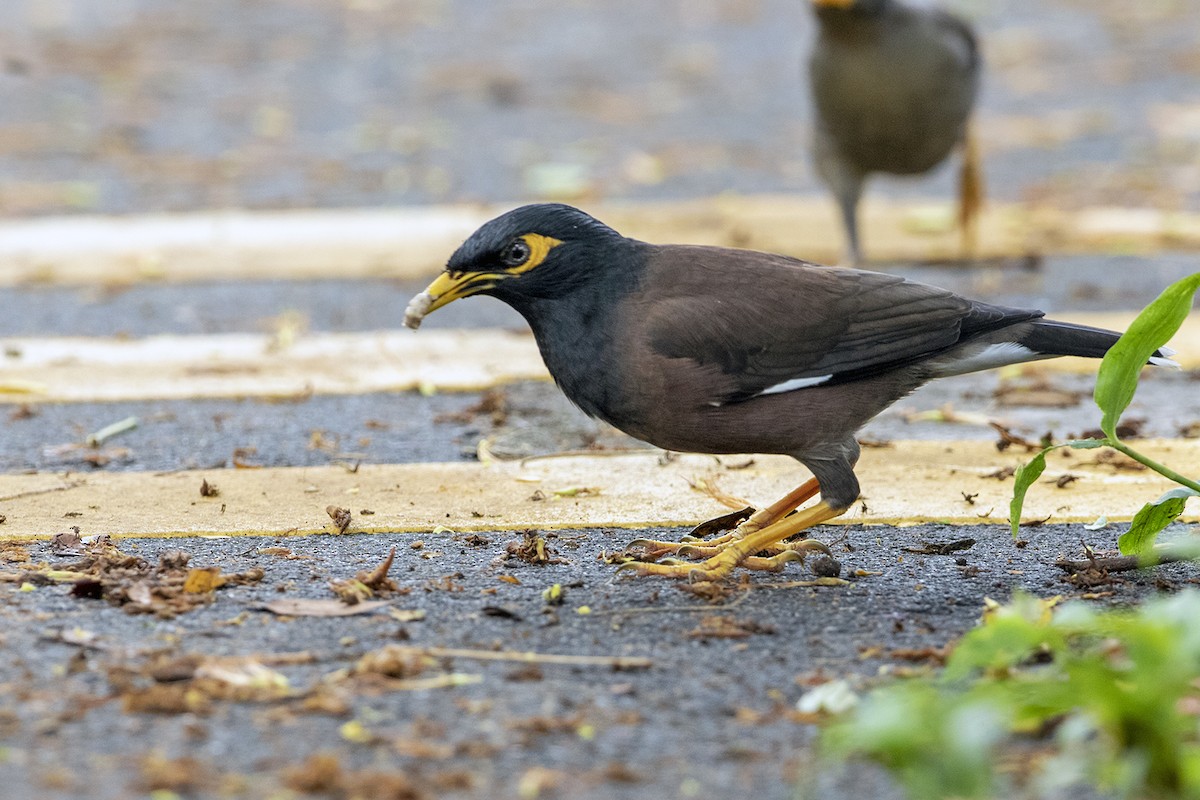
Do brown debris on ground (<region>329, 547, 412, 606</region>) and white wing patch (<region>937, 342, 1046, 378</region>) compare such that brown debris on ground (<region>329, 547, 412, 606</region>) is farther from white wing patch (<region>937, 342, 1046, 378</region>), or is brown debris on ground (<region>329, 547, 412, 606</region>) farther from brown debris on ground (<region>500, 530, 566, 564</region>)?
white wing patch (<region>937, 342, 1046, 378</region>)

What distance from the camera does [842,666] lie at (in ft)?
9.37

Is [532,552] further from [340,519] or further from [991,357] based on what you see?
[991,357]

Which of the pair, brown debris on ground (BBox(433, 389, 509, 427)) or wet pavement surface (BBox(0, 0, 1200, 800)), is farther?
brown debris on ground (BBox(433, 389, 509, 427))

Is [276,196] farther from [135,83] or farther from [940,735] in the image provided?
[940,735]

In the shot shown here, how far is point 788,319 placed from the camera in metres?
3.54

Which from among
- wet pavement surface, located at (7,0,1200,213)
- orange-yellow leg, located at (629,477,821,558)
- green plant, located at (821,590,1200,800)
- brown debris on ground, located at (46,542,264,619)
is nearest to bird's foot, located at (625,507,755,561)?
orange-yellow leg, located at (629,477,821,558)

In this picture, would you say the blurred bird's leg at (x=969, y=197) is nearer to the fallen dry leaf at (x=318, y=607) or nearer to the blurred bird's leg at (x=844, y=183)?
the blurred bird's leg at (x=844, y=183)

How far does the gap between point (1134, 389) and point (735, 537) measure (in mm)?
999

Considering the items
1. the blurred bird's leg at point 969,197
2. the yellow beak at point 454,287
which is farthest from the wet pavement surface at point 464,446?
the yellow beak at point 454,287

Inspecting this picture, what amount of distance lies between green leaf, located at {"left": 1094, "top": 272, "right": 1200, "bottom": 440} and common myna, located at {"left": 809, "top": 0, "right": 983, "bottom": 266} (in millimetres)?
3952

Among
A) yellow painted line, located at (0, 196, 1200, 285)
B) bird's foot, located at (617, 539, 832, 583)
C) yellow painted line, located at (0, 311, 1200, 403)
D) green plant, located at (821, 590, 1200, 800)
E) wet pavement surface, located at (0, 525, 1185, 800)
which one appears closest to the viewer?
green plant, located at (821, 590, 1200, 800)

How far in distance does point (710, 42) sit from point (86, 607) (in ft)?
36.7

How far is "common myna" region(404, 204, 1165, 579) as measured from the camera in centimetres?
344

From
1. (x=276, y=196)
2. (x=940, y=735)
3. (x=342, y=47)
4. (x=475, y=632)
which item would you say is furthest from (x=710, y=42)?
(x=940, y=735)
